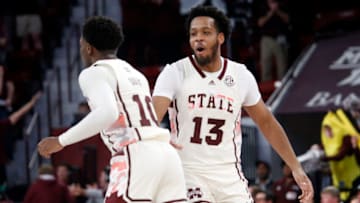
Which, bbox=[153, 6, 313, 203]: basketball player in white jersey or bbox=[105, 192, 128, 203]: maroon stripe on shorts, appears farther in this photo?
bbox=[153, 6, 313, 203]: basketball player in white jersey

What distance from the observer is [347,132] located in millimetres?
12922

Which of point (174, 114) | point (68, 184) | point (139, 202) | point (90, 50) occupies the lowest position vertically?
point (68, 184)

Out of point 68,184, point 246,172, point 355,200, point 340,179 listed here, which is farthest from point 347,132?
point 68,184

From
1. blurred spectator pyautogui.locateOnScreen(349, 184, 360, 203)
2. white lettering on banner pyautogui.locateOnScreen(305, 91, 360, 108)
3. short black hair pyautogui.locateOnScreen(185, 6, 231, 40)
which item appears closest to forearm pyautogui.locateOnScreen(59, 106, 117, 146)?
short black hair pyautogui.locateOnScreen(185, 6, 231, 40)

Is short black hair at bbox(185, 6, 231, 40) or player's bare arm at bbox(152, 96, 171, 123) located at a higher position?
short black hair at bbox(185, 6, 231, 40)

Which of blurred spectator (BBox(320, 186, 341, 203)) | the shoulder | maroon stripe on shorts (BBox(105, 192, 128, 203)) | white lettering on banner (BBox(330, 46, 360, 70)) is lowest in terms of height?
blurred spectator (BBox(320, 186, 341, 203))

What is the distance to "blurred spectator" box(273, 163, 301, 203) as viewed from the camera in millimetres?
12934

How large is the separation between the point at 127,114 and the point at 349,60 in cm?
890

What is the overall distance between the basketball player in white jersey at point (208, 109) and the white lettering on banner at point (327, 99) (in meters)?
6.67

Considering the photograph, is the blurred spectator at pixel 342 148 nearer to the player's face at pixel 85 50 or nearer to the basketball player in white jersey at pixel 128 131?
the basketball player in white jersey at pixel 128 131

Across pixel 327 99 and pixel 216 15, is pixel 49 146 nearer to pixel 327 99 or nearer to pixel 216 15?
pixel 216 15

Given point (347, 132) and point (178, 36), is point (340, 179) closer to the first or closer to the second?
point (347, 132)

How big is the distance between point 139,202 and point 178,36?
11089 mm

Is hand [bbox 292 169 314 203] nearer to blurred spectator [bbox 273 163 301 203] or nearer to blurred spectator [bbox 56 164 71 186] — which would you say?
blurred spectator [bbox 273 163 301 203]
